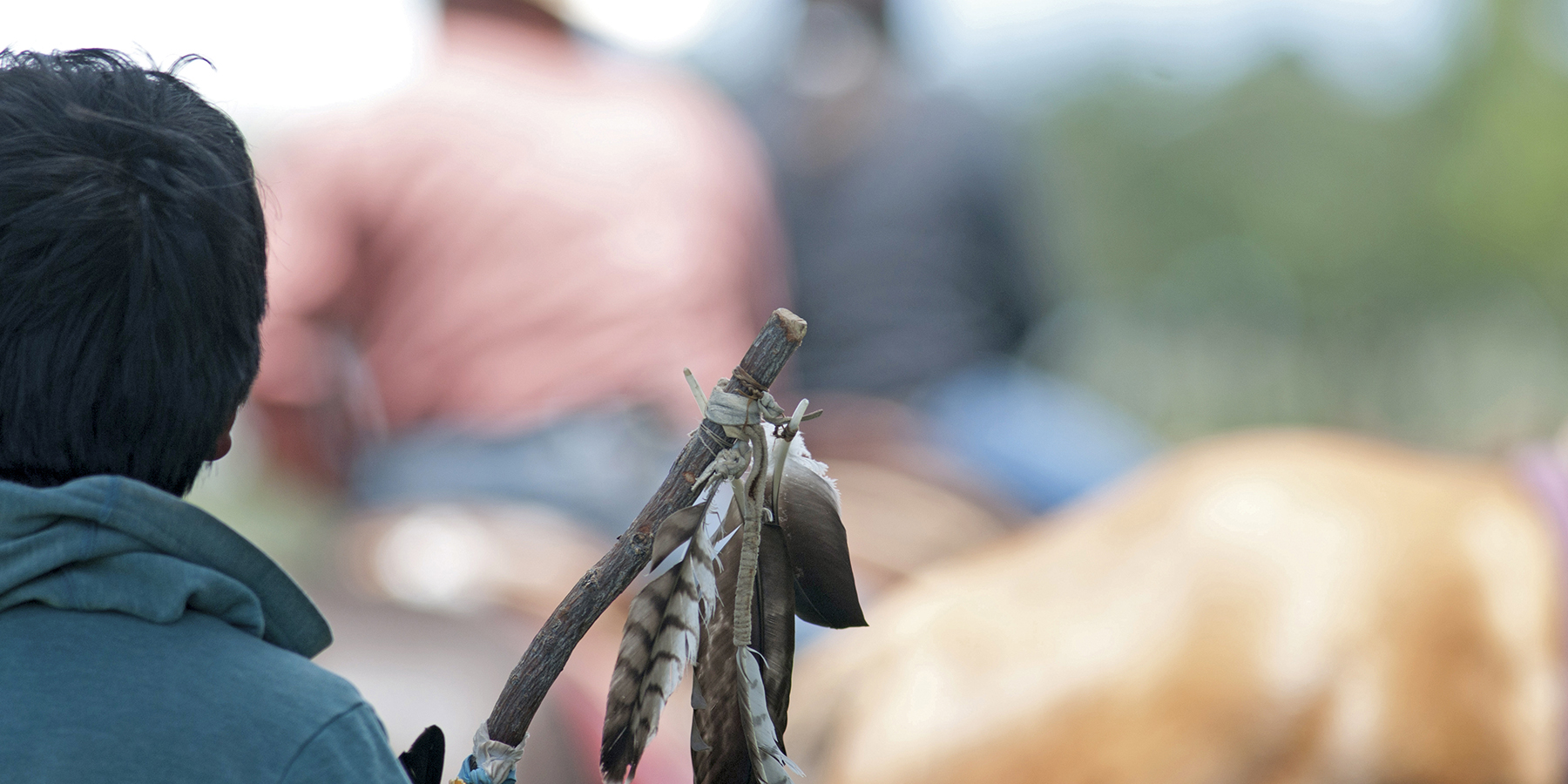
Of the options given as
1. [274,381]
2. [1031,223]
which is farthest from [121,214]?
[1031,223]

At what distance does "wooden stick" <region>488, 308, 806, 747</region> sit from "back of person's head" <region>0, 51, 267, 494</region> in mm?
229

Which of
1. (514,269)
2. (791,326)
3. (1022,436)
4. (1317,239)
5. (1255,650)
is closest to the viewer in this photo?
(791,326)

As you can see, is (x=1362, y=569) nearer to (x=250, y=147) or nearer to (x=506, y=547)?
(x=506, y=547)

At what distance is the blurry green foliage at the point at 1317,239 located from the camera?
13.7m

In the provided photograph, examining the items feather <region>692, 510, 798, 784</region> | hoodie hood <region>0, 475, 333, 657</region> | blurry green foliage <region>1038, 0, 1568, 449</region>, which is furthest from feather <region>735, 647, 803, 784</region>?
blurry green foliage <region>1038, 0, 1568, 449</region>

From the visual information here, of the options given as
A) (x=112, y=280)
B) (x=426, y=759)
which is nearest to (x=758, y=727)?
(x=426, y=759)

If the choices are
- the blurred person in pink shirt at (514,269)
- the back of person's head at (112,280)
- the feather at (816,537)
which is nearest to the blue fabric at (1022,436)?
the blurred person in pink shirt at (514,269)

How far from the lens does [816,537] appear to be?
73cm

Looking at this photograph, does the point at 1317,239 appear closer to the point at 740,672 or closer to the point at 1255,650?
the point at 1255,650

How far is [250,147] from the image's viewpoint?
0.84 meters

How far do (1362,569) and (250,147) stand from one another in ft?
4.51

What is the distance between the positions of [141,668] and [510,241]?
1480mm

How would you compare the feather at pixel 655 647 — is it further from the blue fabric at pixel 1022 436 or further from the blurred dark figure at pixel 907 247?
the blurred dark figure at pixel 907 247

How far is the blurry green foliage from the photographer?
1369 centimetres
